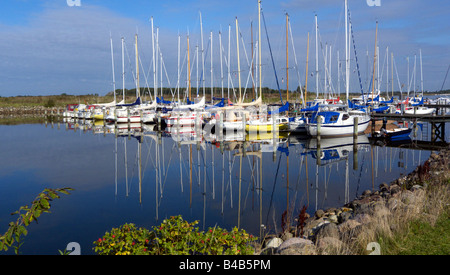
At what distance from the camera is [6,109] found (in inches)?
3541

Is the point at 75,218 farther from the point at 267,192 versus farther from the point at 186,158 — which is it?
the point at 186,158

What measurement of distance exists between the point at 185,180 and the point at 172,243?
12781mm

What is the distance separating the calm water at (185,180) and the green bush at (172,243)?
175 inches

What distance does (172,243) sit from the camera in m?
6.31

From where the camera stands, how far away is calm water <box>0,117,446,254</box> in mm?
12622

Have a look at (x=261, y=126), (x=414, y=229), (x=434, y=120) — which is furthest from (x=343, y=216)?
(x=434, y=120)

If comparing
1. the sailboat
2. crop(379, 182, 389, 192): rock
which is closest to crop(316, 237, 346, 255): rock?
crop(379, 182, 389, 192): rock

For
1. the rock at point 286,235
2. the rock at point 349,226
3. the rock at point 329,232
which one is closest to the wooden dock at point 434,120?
the rock at point 349,226

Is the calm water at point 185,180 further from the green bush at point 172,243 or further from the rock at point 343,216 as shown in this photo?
the green bush at point 172,243

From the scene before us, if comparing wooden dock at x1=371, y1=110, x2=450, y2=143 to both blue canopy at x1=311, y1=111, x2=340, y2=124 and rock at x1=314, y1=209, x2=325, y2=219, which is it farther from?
rock at x1=314, y1=209, x2=325, y2=219
